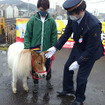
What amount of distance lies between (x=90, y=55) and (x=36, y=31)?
134cm

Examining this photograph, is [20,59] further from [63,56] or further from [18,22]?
[18,22]

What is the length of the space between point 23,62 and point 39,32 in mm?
778

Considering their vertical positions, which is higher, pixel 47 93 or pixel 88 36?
pixel 88 36

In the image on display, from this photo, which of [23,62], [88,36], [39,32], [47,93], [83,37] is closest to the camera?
[88,36]

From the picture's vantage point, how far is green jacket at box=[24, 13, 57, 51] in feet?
9.91

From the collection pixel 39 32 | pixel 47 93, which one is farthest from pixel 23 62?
pixel 47 93

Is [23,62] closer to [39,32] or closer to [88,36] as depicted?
[39,32]

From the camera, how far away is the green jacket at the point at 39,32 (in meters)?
3.02

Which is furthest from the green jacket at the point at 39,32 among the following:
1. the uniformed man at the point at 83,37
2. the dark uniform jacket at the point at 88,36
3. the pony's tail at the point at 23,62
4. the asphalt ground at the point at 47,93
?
the asphalt ground at the point at 47,93

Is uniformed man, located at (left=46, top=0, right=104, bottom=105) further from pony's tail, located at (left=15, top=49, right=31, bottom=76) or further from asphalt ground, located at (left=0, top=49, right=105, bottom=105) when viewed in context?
asphalt ground, located at (left=0, top=49, right=105, bottom=105)

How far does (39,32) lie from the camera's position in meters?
3.06

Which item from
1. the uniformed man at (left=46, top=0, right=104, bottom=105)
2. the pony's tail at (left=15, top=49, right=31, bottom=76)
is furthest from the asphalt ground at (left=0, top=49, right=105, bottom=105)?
the pony's tail at (left=15, top=49, right=31, bottom=76)

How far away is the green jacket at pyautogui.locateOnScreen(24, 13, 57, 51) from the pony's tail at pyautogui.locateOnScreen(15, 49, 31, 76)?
244 millimetres

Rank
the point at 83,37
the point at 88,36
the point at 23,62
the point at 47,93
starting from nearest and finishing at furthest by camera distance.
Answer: the point at 88,36
the point at 83,37
the point at 23,62
the point at 47,93
